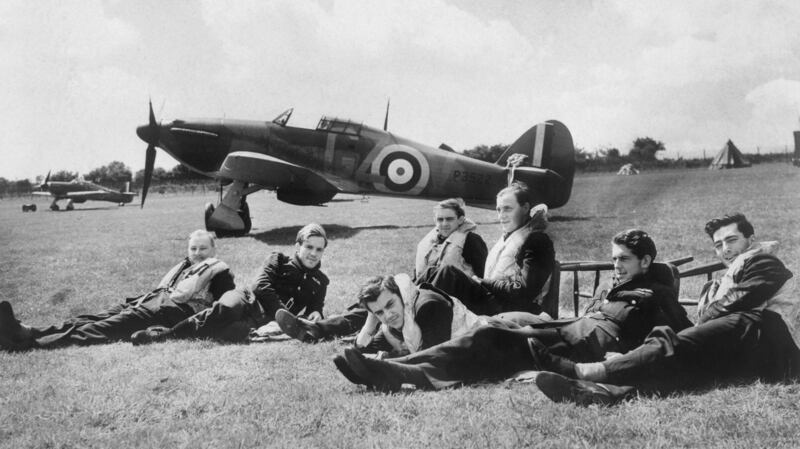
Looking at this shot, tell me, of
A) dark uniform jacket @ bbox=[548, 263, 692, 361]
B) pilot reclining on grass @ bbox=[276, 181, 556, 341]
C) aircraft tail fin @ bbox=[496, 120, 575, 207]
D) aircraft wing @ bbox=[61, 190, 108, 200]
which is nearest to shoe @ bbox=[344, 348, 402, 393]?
pilot reclining on grass @ bbox=[276, 181, 556, 341]

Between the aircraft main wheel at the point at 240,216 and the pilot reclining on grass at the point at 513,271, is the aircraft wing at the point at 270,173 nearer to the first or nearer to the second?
the aircraft main wheel at the point at 240,216

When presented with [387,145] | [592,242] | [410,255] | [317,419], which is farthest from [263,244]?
[317,419]

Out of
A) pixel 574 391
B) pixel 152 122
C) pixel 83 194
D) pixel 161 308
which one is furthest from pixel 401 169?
pixel 83 194

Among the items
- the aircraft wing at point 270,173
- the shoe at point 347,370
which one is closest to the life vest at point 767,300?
the shoe at point 347,370

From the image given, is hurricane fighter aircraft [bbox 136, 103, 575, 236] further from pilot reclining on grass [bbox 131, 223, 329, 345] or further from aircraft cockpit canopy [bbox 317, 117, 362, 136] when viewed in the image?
pilot reclining on grass [bbox 131, 223, 329, 345]

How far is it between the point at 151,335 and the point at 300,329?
3.78ft

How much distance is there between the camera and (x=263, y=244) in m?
10.0

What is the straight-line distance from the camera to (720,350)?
286 cm

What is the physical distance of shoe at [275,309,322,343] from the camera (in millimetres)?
4262

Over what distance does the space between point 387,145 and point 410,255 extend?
14.1ft

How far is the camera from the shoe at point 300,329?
4262 millimetres

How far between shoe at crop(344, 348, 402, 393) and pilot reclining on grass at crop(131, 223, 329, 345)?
1683mm

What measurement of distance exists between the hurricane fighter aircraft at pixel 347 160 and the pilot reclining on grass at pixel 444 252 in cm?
714

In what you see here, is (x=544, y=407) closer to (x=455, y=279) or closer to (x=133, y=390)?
(x=455, y=279)
